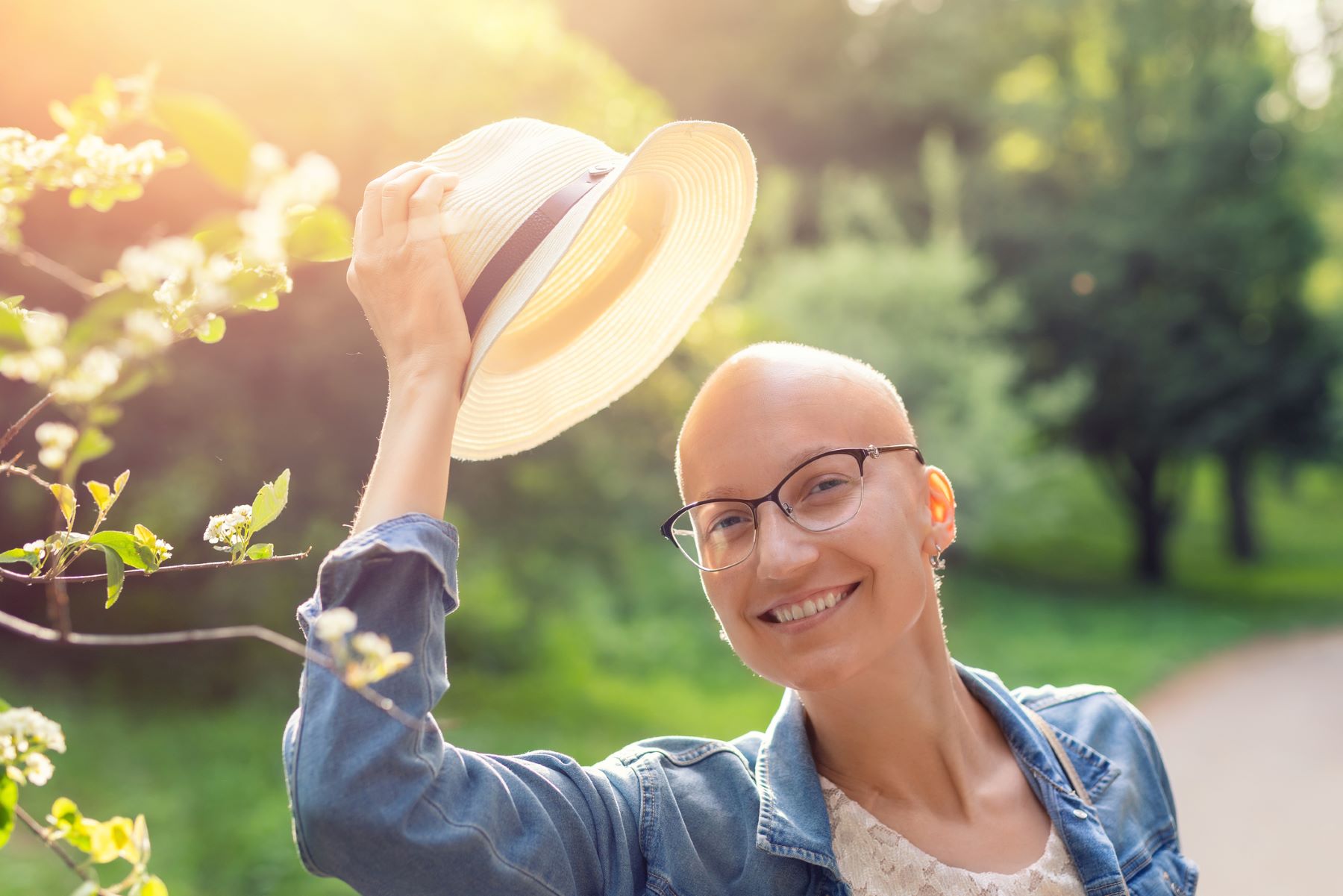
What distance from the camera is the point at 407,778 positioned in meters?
1.28

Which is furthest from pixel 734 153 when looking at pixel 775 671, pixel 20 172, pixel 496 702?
pixel 496 702

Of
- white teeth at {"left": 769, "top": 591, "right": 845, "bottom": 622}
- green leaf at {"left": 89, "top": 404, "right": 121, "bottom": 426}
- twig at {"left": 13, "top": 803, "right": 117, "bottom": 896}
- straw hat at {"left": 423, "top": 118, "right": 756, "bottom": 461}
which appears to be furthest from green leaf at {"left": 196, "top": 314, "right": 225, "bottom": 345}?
white teeth at {"left": 769, "top": 591, "right": 845, "bottom": 622}

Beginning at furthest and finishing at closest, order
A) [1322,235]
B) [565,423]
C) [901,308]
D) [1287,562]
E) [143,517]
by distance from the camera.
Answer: [1287,562], [1322,235], [901,308], [143,517], [565,423]

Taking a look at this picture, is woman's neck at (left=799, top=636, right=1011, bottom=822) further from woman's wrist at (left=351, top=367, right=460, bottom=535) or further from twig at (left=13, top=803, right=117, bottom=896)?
twig at (left=13, top=803, right=117, bottom=896)

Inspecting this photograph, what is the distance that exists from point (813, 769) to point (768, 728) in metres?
0.10

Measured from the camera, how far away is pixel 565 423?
1935 millimetres

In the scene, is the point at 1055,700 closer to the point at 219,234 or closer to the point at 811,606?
the point at 811,606

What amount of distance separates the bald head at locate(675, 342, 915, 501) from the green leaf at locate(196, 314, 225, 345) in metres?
0.92

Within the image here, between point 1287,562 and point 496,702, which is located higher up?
point 1287,562

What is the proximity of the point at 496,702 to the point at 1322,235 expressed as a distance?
1491cm

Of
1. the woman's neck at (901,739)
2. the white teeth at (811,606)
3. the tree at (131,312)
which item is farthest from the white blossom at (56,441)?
the woman's neck at (901,739)

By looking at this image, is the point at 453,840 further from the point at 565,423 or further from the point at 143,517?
the point at 143,517

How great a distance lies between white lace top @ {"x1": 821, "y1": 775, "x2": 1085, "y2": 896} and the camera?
180cm

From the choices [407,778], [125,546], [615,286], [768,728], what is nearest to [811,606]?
[768,728]
